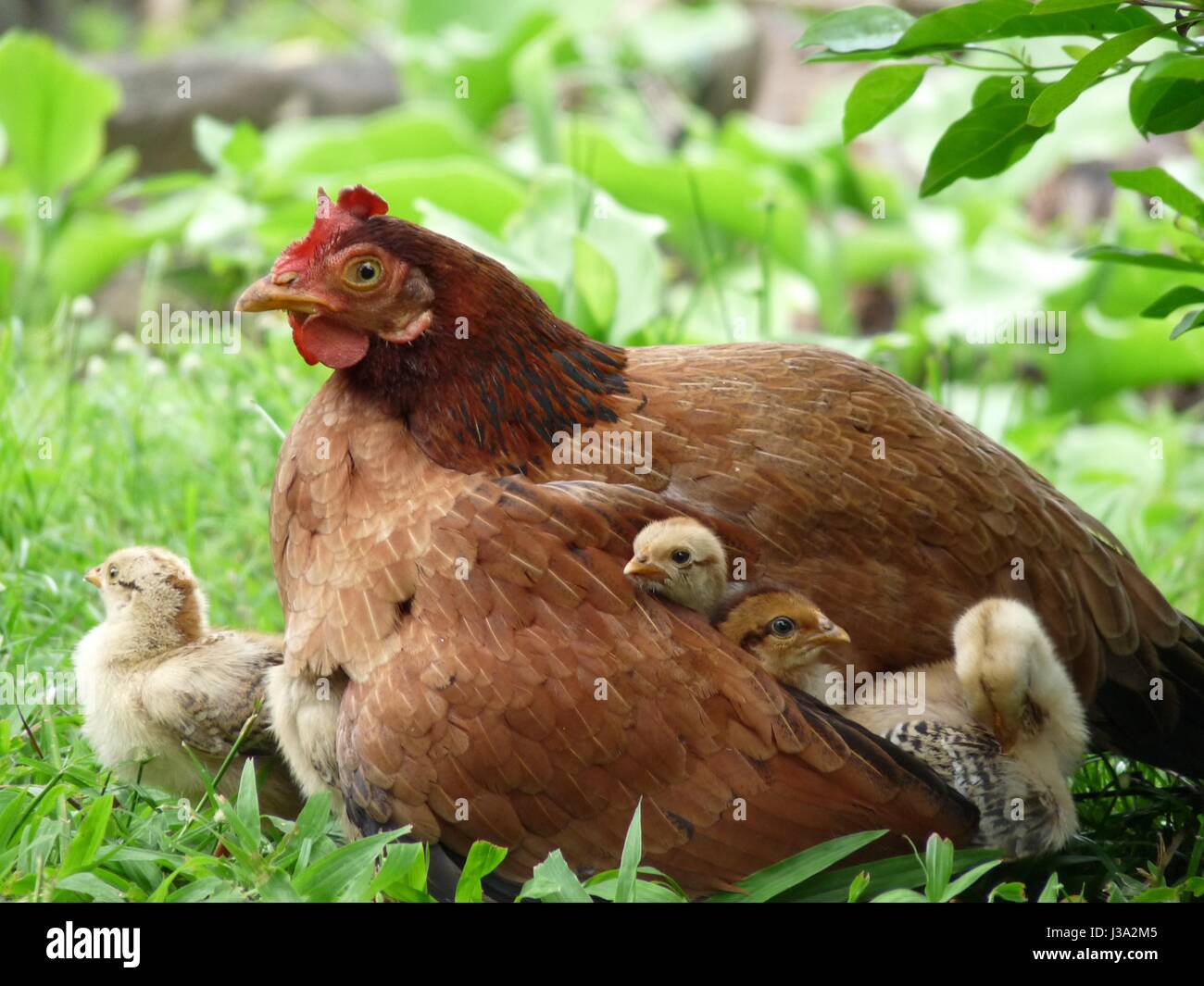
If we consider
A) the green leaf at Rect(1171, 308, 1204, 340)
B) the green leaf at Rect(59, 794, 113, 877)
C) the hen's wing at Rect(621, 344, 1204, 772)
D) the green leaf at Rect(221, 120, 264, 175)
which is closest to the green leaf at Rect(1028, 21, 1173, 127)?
the green leaf at Rect(1171, 308, 1204, 340)

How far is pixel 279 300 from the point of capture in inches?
108

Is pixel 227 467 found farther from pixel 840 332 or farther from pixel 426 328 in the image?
pixel 840 332

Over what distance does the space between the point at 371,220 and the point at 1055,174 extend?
6.32 m

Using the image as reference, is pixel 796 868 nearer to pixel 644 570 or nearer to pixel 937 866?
pixel 937 866

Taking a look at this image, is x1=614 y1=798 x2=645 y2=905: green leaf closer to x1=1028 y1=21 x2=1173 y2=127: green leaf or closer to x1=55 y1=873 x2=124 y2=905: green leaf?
x1=55 y1=873 x2=124 y2=905: green leaf

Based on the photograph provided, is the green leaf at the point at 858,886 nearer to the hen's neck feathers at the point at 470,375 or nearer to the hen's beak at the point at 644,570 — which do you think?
the hen's beak at the point at 644,570

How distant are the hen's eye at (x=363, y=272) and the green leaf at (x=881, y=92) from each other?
0.94 m

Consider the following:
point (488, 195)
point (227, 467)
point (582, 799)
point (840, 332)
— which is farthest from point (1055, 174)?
point (582, 799)

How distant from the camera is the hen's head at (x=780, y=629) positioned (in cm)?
255

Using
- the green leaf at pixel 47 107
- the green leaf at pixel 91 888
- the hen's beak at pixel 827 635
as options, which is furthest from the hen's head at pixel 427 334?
the green leaf at pixel 47 107

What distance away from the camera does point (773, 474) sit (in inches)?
108

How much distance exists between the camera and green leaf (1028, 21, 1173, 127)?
2348 mm

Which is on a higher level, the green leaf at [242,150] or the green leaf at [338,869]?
the green leaf at [242,150]

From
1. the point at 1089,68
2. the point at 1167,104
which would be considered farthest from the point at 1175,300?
the point at 1089,68
